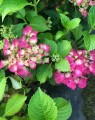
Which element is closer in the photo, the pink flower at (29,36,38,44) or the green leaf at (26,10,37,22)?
the pink flower at (29,36,38,44)

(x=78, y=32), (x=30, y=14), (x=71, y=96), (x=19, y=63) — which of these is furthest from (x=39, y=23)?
(x=71, y=96)

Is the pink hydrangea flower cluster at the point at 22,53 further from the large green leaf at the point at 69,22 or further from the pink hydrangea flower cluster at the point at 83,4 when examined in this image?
the pink hydrangea flower cluster at the point at 83,4

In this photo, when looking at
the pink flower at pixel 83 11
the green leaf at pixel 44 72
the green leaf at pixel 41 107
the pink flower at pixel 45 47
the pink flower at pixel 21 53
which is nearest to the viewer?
the green leaf at pixel 41 107

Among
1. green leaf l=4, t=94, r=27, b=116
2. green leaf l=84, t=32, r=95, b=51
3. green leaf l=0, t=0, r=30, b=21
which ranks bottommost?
green leaf l=4, t=94, r=27, b=116

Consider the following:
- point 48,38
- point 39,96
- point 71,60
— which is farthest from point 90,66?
point 39,96

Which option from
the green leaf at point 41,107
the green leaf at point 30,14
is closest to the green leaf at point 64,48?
the green leaf at point 30,14

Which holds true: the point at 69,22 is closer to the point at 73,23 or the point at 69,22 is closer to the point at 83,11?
the point at 73,23

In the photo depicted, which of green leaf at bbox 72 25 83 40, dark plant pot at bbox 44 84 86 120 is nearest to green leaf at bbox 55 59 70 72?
green leaf at bbox 72 25 83 40

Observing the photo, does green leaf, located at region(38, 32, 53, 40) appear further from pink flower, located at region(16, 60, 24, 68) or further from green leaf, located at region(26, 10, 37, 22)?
pink flower, located at region(16, 60, 24, 68)
